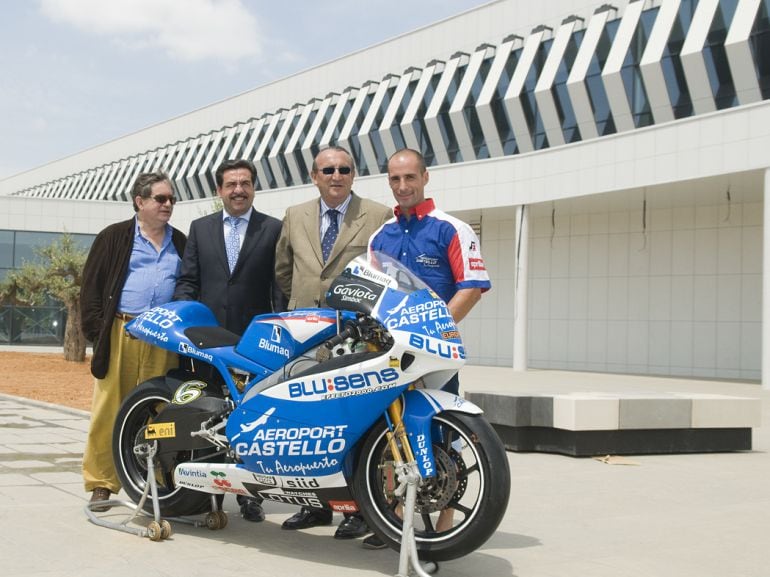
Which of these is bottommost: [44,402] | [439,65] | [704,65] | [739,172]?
[44,402]

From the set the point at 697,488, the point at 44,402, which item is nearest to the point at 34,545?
the point at 697,488

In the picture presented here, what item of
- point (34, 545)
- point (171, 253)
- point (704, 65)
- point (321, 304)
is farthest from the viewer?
point (704, 65)

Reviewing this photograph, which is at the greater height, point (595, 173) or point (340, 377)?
point (595, 173)

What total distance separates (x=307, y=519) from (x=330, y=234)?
1.65 meters

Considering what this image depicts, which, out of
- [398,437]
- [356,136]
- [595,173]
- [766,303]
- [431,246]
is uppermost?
[356,136]

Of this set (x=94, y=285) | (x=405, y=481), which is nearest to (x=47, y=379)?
(x=94, y=285)

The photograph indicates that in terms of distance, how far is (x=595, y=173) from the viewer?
23.7m

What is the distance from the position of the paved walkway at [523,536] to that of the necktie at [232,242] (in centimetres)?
155

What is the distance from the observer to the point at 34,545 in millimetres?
4664

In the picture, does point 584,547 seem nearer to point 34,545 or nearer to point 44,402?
point 34,545

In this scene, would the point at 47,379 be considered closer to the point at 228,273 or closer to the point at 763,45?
the point at 228,273

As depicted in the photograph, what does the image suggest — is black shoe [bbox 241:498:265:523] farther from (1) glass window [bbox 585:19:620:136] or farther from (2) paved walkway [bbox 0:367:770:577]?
(1) glass window [bbox 585:19:620:136]

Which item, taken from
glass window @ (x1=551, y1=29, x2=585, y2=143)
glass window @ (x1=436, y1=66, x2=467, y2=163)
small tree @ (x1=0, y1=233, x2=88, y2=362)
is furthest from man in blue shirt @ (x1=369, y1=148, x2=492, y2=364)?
glass window @ (x1=436, y1=66, x2=467, y2=163)

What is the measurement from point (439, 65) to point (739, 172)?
17.8 m
